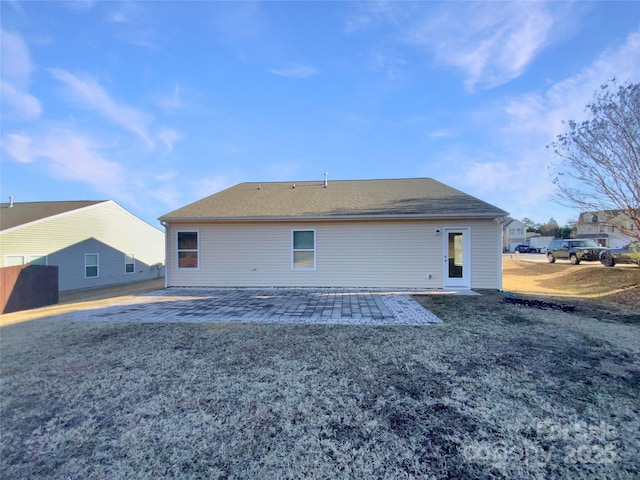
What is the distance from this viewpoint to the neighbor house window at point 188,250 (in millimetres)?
10594

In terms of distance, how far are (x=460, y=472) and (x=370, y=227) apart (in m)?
8.30

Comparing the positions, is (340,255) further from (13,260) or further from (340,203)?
(13,260)

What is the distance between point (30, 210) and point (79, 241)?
13.6 feet

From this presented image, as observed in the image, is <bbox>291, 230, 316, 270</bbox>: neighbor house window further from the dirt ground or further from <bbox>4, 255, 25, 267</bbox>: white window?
<bbox>4, 255, 25, 267</bbox>: white window

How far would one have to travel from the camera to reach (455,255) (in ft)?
31.9

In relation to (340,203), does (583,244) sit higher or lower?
lower

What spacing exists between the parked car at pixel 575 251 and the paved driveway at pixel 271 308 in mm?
17880

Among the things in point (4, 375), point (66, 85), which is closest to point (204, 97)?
point (66, 85)

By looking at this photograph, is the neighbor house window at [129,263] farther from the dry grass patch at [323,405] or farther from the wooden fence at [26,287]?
the dry grass patch at [323,405]

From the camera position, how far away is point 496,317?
6.11 m

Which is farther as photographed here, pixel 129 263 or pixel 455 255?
pixel 129 263

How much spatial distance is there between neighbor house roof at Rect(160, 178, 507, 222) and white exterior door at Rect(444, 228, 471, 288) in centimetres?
82

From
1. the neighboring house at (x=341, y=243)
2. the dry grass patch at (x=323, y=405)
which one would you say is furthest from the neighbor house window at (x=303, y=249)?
the dry grass patch at (x=323, y=405)

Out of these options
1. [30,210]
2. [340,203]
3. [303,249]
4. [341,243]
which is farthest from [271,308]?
[30,210]
